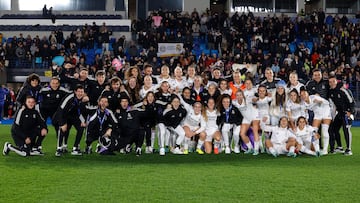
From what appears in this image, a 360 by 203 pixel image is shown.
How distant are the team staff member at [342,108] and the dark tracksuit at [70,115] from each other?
17.4 feet

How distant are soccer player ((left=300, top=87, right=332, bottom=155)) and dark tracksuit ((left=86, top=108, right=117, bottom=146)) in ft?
13.1

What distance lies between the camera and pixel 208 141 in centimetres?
1218

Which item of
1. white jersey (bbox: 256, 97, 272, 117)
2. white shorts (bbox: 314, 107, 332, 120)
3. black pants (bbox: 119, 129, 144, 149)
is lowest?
black pants (bbox: 119, 129, 144, 149)

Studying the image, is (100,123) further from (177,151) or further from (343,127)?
(343,127)

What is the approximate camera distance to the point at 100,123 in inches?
453

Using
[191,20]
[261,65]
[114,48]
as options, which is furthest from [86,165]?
[191,20]

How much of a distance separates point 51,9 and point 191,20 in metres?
8.51

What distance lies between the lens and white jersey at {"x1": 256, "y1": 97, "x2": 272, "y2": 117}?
1206cm

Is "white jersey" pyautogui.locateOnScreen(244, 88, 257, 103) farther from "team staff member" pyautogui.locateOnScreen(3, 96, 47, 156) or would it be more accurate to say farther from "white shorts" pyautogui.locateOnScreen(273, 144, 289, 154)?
"team staff member" pyautogui.locateOnScreen(3, 96, 47, 156)

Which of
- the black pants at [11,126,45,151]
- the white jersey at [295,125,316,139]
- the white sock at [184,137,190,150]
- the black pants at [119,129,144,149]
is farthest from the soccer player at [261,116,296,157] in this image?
the black pants at [11,126,45,151]

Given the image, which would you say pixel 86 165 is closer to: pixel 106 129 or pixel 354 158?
pixel 106 129

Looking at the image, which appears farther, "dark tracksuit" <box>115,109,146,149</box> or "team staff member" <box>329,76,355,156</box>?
"team staff member" <box>329,76,355,156</box>

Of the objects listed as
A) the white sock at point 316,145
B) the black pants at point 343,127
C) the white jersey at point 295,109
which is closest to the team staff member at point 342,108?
the black pants at point 343,127

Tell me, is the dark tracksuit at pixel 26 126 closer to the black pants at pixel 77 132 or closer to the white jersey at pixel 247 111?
the black pants at pixel 77 132
